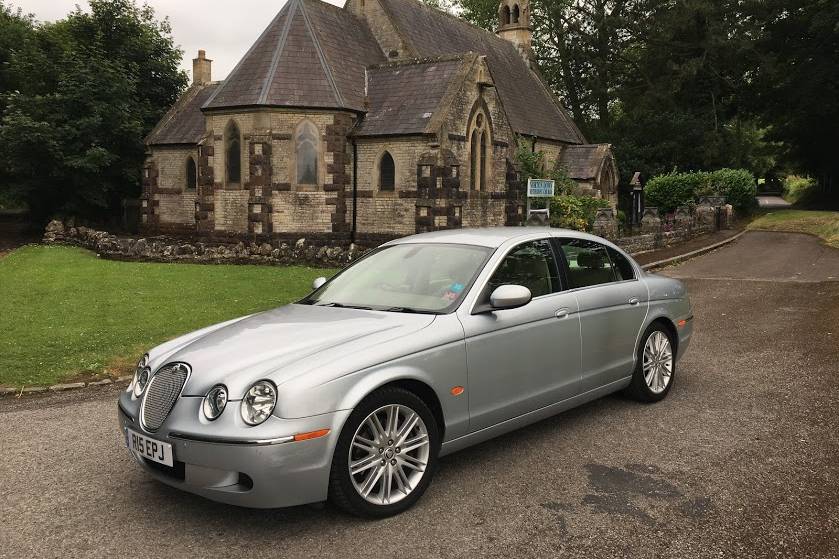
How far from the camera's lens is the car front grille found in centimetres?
395

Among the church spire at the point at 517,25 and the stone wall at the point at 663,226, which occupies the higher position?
the church spire at the point at 517,25

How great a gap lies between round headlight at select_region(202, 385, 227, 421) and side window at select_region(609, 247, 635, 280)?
153 inches

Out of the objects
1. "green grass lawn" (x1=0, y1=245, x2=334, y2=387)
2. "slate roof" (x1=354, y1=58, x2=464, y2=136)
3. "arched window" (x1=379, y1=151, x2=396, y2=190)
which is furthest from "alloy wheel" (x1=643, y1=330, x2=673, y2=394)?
"arched window" (x1=379, y1=151, x2=396, y2=190)

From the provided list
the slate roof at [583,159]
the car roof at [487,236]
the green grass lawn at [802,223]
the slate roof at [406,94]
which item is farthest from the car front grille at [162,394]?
the slate roof at [583,159]

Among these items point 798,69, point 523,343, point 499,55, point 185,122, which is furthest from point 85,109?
point 798,69

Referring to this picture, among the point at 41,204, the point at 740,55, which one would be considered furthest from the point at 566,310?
the point at 740,55

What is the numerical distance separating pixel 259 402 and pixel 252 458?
0.30m

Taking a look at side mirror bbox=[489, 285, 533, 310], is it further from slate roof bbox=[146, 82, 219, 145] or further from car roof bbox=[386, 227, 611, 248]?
slate roof bbox=[146, 82, 219, 145]

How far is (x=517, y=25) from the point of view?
41.1 metres

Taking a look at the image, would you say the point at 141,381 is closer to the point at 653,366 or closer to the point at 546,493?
the point at 546,493

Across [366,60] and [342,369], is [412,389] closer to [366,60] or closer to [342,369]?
[342,369]

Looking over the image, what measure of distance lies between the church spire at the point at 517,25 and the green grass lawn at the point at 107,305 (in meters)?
27.5

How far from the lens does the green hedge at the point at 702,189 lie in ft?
108

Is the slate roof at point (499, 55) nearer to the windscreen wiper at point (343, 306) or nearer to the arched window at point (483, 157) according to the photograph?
the arched window at point (483, 157)
